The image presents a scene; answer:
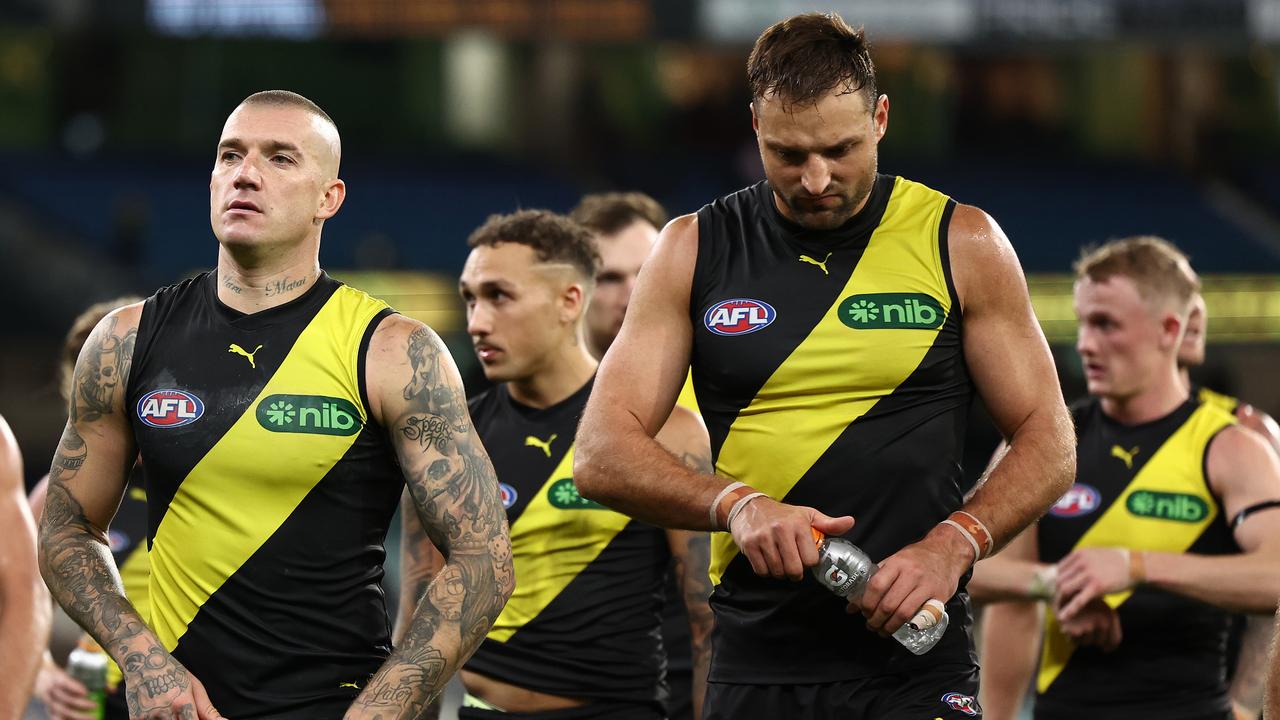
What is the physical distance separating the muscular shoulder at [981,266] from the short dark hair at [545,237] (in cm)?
171

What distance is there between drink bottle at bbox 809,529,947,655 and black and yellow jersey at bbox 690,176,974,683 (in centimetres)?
25

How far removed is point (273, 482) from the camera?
3.48 meters

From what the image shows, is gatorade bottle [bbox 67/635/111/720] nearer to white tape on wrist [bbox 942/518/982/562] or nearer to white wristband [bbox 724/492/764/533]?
white wristband [bbox 724/492/764/533]

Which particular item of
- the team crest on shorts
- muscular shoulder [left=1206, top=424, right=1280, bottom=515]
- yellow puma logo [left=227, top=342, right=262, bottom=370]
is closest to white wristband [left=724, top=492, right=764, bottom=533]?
the team crest on shorts

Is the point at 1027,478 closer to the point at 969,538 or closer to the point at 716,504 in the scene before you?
the point at 969,538

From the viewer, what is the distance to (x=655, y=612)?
4.79 m

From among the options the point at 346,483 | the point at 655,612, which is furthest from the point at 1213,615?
the point at 346,483

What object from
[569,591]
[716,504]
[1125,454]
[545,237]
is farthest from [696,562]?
[1125,454]

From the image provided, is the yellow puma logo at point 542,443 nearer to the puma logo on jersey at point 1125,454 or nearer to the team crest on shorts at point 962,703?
the team crest on shorts at point 962,703

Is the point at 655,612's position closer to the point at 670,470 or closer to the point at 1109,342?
the point at 670,470

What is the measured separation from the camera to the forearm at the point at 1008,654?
5.42m

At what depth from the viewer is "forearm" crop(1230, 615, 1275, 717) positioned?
5414mm

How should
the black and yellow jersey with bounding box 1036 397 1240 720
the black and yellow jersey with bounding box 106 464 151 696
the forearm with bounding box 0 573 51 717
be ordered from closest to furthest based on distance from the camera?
the forearm with bounding box 0 573 51 717
the black and yellow jersey with bounding box 1036 397 1240 720
the black and yellow jersey with bounding box 106 464 151 696

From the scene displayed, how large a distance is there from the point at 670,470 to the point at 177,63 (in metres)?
19.7
